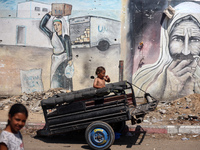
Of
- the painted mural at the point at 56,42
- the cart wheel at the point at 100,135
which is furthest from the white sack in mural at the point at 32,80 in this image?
the cart wheel at the point at 100,135

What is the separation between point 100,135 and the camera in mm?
5172

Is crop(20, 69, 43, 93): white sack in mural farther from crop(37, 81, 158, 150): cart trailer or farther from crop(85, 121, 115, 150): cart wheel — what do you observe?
crop(85, 121, 115, 150): cart wheel

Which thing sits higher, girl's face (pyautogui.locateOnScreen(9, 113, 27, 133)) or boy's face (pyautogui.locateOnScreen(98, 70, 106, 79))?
boy's face (pyautogui.locateOnScreen(98, 70, 106, 79))

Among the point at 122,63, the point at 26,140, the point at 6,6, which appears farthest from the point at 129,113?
the point at 6,6

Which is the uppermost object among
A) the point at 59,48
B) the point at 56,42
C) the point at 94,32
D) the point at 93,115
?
the point at 94,32

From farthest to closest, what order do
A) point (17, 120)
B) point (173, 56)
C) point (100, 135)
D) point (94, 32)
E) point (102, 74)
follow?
point (94, 32) < point (173, 56) < point (102, 74) < point (100, 135) < point (17, 120)

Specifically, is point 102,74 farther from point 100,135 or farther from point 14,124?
point 14,124

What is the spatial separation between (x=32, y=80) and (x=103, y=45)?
2.83 m

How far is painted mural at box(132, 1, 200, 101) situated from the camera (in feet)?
30.0

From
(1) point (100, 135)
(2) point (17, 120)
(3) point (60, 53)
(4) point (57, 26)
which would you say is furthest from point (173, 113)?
(2) point (17, 120)

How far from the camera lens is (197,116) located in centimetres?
716

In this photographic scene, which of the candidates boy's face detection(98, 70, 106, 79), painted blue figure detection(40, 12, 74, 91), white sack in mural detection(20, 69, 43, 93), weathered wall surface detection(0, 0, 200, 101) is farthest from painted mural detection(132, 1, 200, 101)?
boy's face detection(98, 70, 106, 79)

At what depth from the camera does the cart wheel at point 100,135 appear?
5.11m

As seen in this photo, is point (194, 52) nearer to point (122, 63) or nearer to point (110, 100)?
point (122, 63)
